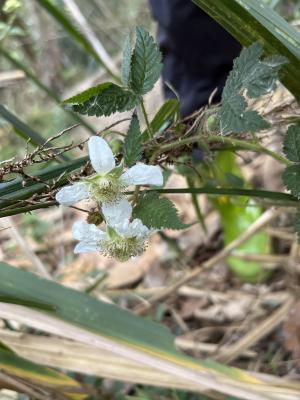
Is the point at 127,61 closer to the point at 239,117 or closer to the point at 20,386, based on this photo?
the point at 239,117

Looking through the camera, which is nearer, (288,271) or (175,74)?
(288,271)

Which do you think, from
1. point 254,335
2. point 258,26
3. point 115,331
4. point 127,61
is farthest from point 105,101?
point 254,335

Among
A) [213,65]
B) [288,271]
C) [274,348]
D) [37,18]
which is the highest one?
[37,18]

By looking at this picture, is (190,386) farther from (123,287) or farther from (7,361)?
(123,287)

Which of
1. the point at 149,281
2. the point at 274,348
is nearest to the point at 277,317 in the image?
the point at 274,348

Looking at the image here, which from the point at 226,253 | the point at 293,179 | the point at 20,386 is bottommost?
the point at 20,386

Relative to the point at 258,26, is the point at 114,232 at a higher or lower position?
lower

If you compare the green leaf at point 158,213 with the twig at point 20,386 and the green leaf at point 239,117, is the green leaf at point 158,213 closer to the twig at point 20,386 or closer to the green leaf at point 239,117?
the green leaf at point 239,117

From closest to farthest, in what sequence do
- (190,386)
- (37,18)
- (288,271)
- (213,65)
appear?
(190,386) < (288,271) < (213,65) < (37,18)
